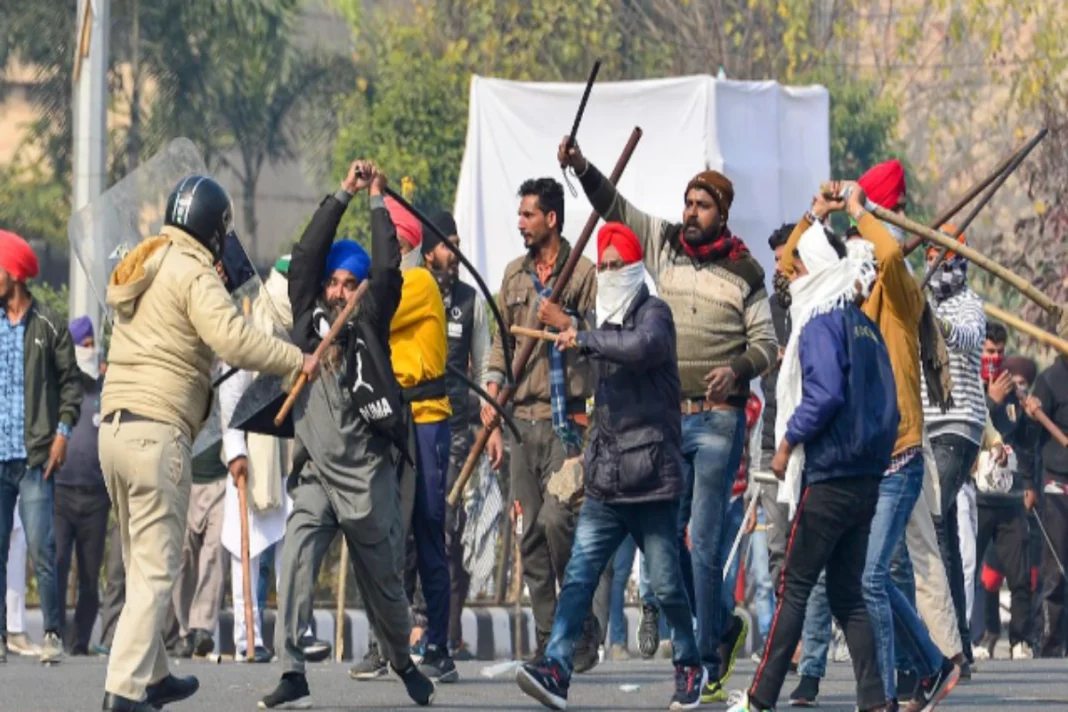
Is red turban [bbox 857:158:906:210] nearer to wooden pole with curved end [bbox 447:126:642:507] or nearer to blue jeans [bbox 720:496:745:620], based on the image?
wooden pole with curved end [bbox 447:126:642:507]

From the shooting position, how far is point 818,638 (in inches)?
443

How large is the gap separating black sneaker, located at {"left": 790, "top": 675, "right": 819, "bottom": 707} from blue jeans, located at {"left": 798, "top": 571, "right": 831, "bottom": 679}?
2 centimetres

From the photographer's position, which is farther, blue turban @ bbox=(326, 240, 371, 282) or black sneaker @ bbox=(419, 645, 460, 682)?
black sneaker @ bbox=(419, 645, 460, 682)

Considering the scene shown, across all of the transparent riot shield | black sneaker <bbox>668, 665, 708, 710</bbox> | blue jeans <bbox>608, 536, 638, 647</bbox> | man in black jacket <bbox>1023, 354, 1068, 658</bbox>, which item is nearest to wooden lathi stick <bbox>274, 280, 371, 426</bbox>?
the transparent riot shield

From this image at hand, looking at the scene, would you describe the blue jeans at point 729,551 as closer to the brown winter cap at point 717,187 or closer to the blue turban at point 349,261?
the brown winter cap at point 717,187

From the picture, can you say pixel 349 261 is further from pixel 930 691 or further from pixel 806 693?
pixel 930 691

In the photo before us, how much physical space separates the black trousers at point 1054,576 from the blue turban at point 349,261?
290 inches

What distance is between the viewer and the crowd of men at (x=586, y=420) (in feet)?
31.1

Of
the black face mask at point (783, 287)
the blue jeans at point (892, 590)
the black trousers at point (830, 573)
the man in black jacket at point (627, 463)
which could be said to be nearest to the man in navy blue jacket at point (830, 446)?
the black trousers at point (830, 573)

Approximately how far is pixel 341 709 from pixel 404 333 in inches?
68.3

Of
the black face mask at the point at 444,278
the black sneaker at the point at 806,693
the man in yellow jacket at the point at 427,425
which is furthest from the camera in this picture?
the black face mask at the point at 444,278

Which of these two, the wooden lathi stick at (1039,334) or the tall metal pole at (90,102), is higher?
the tall metal pole at (90,102)

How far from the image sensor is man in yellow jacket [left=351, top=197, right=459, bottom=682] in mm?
11328

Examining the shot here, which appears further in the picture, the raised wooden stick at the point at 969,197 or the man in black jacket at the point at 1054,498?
the man in black jacket at the point at 1054,498
